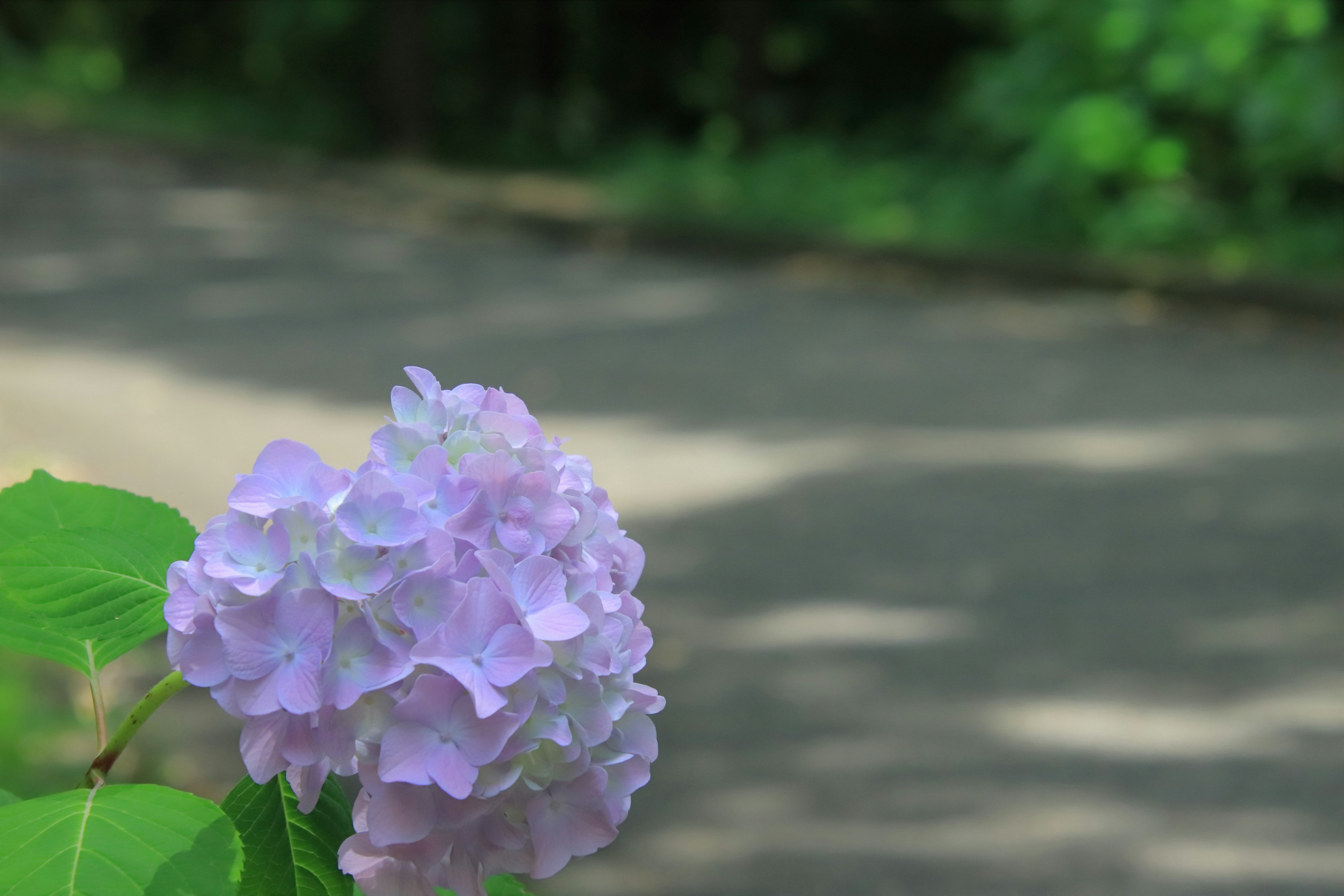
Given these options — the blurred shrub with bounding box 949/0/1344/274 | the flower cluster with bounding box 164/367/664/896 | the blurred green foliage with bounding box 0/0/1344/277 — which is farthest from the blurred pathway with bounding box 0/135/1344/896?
the flower cluster with bounding box 164/367/664/896

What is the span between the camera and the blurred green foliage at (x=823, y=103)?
11070 mm

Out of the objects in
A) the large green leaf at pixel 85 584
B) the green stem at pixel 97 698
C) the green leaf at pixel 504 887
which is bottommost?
the green leaf at pixel 504 887

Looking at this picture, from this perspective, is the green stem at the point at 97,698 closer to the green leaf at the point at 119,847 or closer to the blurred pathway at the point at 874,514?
the green leaf at the point at 119,847

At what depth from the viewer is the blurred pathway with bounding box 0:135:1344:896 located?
3.91 metres

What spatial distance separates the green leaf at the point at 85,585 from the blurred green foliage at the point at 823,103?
10784 millimetres

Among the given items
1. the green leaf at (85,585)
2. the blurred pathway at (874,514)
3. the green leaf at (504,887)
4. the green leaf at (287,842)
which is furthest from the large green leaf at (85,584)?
the blurred pathway at (874,514)

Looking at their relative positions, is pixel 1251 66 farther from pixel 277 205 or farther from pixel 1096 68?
pixel 277 205

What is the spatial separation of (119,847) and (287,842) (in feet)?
0.29

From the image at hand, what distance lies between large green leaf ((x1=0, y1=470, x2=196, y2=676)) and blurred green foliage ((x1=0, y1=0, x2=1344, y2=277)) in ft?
35.2

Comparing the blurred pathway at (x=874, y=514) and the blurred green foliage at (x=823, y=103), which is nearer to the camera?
the blurred pathway at (x=874, y=514)

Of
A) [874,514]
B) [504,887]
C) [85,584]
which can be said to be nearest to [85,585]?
[85,584]

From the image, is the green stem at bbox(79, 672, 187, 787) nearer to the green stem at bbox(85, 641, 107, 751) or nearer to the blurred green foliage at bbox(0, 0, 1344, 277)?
the green stem at bbox(85, 641, 107, 751)

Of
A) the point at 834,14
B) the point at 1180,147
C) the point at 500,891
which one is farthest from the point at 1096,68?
the point at 500,891

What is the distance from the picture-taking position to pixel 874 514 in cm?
616
